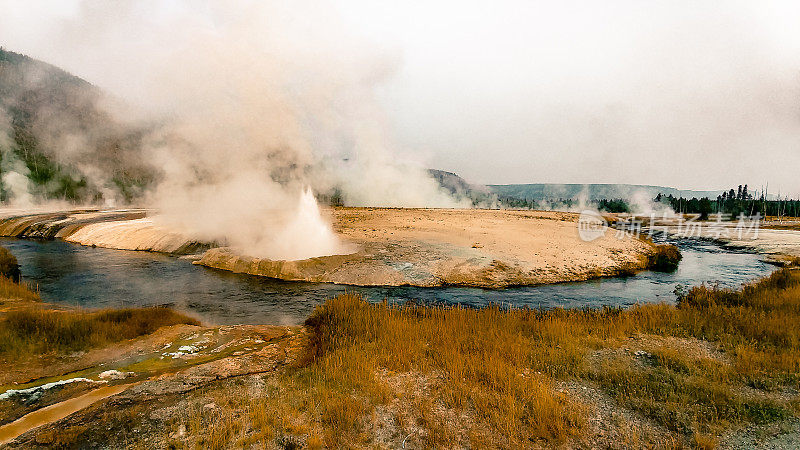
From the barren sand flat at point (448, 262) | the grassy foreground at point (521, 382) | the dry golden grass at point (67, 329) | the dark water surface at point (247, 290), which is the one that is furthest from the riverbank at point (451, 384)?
the barren sand flat at point (448, 262)

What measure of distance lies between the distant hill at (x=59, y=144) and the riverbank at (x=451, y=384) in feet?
490

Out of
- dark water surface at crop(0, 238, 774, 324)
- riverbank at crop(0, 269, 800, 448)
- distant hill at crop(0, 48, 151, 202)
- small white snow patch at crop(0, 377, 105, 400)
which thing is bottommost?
dark water surface at crop(0, 238, 774, 324)

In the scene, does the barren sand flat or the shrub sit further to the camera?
the shrub

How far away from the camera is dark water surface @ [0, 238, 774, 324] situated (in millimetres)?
17797

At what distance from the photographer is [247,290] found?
20.7m

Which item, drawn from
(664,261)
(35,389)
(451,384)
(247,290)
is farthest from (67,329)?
(664,261)

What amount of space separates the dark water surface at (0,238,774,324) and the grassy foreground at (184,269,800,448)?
535 centimetres

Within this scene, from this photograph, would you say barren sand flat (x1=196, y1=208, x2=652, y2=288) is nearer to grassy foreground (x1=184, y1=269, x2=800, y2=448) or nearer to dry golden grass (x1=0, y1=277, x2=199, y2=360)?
grassy foreground (x1=184, y1=269, x2=800, y2=448)

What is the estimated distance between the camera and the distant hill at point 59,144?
123m

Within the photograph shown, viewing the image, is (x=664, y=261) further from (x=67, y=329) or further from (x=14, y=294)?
(x=14, y=294)

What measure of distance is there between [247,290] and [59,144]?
184 metres

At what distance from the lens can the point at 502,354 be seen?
10.4m

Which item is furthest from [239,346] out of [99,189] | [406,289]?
[99,189]

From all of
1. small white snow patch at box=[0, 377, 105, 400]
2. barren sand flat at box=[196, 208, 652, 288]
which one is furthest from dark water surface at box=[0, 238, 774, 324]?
small white snow patch at box=[0, 377, 105, 400]
